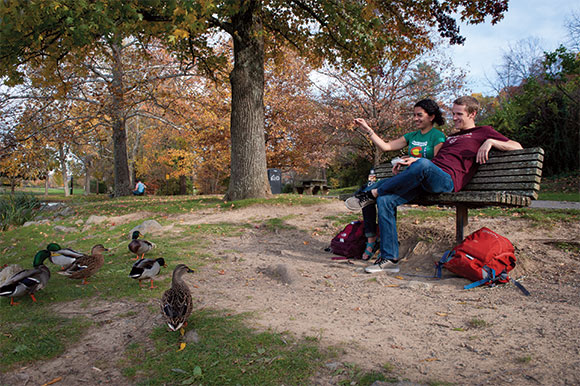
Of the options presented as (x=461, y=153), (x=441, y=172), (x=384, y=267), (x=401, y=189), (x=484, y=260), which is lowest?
(x=384, y=267)

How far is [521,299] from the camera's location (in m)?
3.49

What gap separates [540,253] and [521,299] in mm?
1604

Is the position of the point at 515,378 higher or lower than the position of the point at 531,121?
lower

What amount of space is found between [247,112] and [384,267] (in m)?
6.93

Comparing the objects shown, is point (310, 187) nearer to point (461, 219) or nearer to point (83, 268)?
point (461, 219)

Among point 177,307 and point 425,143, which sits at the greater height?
point 425,143

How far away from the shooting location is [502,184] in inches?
177

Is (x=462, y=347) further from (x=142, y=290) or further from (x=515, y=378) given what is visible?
(x=142, y=290)

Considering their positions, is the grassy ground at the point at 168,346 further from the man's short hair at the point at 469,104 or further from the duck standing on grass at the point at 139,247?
the man's short hair at the point at 469,104

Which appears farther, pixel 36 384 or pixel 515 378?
pixel 36 384

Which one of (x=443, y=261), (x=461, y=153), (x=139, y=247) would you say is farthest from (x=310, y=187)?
(x=443, y=261)

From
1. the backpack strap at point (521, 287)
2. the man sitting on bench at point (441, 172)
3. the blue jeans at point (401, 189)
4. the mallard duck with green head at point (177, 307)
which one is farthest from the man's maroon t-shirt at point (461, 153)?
the mallard duck with green head at point (177, 307)

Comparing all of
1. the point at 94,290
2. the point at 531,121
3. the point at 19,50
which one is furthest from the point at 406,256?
the point at 531,121

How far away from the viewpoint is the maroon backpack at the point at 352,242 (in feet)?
17.7
